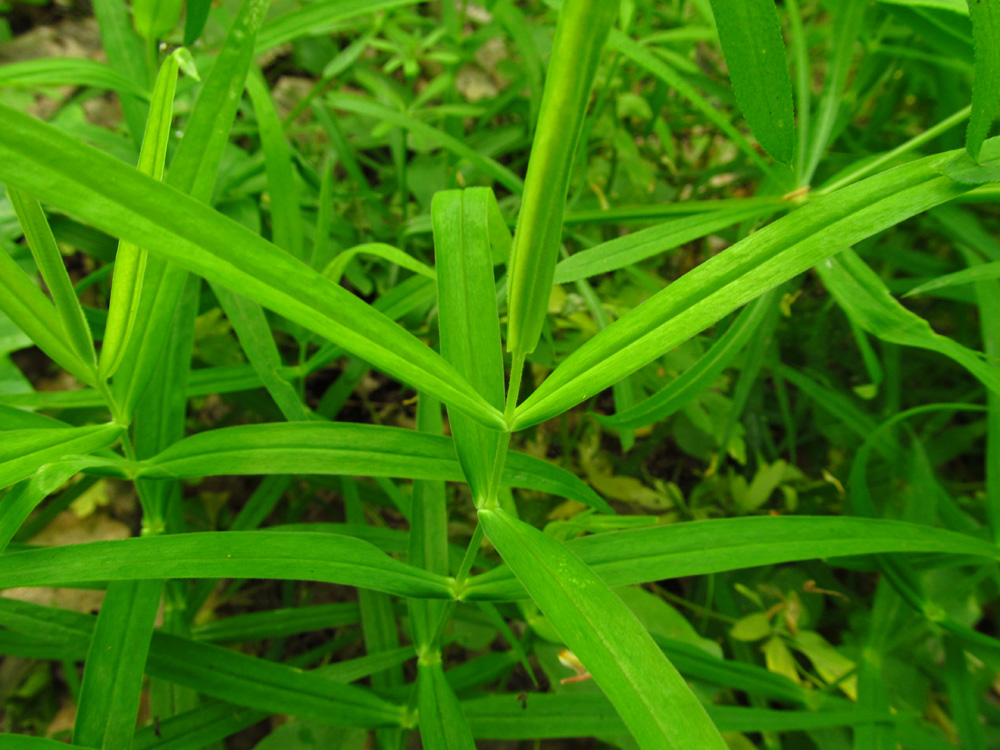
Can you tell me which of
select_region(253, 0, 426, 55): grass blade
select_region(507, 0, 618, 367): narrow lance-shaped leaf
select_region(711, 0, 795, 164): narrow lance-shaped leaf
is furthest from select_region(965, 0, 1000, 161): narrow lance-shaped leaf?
select_region(253, 0, 426, 55): grass blade

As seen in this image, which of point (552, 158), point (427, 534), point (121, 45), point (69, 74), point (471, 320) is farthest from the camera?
point (121, 45)

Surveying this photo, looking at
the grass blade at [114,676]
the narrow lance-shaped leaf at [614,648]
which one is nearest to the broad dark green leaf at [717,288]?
the narrow lance-shaped leaf at [614,648]

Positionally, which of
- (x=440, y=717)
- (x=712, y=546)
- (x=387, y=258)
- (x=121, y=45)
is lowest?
(x=440, y=717)

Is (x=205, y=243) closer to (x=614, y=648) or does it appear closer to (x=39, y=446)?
(x=39, y=446)

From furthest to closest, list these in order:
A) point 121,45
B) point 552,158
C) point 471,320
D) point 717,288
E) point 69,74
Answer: point 121,45
point 69,74
point 471,320
point 717,288
point 552,158

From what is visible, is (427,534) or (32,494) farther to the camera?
(427,534)

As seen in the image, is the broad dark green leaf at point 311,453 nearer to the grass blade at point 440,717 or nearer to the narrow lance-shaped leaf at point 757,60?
the grass blade at point 440,717

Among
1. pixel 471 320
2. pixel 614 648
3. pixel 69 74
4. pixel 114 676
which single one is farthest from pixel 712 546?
pixel 69 74
